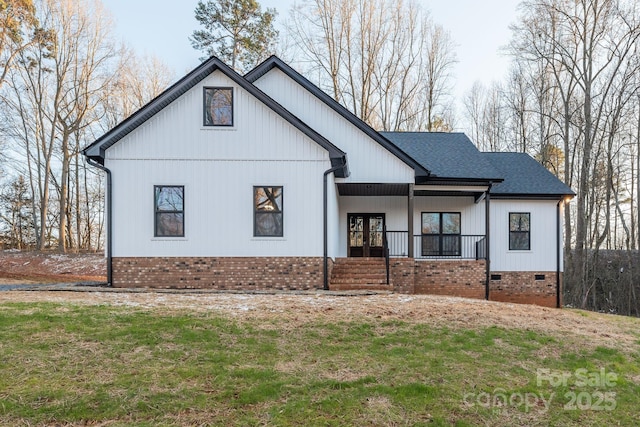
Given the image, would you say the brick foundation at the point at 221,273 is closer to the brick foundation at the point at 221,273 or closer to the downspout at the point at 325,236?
the brick foundation at the point at 221,273

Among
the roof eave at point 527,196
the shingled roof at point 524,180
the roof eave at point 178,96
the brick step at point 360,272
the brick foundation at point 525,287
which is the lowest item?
the brick foundation at point 525,287

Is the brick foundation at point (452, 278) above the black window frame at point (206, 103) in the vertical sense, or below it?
below

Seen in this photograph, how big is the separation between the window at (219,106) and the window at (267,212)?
204 centimetres

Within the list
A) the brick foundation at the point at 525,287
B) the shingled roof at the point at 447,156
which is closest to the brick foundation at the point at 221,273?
the shingled roof at the point at 447,156

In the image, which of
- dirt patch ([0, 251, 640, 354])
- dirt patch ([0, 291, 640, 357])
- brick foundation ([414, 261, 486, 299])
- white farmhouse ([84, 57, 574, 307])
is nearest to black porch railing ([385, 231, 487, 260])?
brick foundation ([414, 261, 486, 299])

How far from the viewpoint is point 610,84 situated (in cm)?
1945

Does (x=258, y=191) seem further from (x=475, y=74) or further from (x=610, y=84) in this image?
(x=475, y=74)

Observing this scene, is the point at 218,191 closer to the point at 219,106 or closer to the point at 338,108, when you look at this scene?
the point at 219,106

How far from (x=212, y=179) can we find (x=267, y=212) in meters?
1.71

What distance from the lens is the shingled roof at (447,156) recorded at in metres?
13.3

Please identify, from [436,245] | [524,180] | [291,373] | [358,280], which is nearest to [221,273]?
[358,280]

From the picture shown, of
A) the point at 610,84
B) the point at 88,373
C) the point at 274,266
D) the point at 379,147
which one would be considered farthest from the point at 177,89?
the point at 610,84

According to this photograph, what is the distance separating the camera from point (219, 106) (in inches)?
424

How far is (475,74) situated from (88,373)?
98.9 feet
